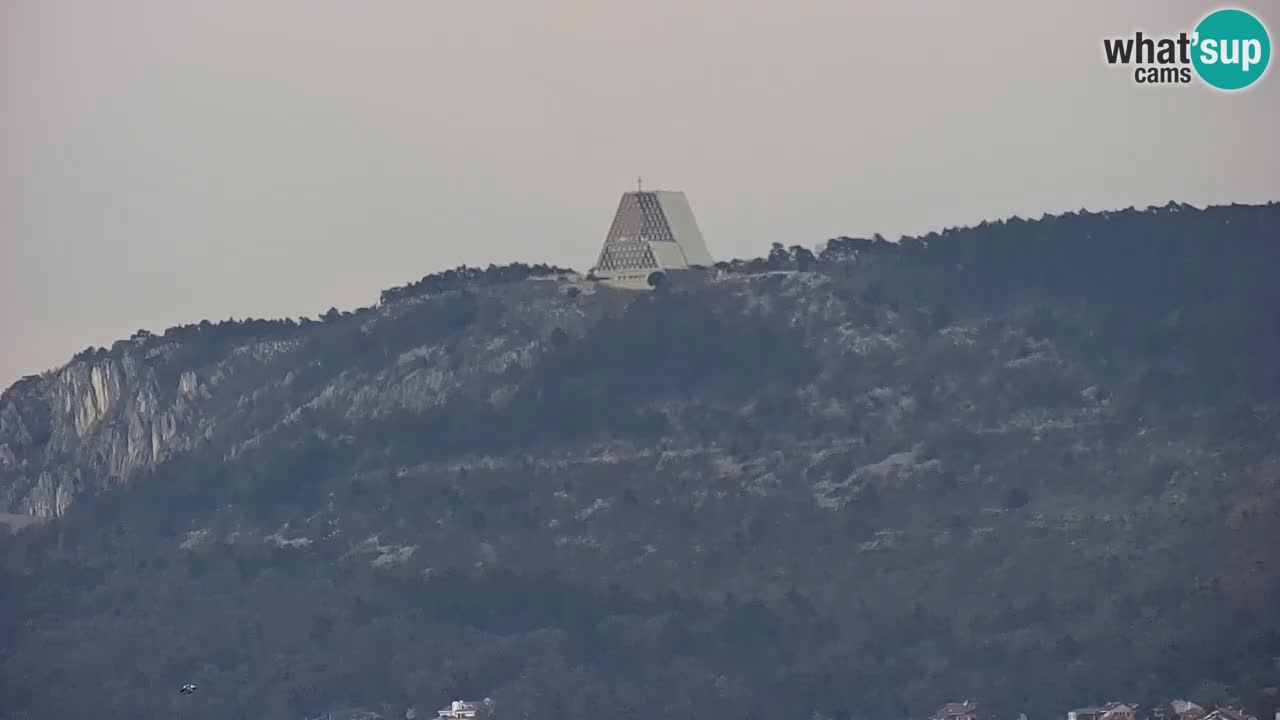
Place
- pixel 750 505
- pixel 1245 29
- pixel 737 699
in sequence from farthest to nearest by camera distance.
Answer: pixel 750 505 → pixel 737 699 → pixel 1245 29

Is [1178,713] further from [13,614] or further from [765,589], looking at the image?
[13,614]

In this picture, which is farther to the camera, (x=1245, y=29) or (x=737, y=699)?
(x=737, y=699)

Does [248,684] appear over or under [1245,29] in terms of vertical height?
under

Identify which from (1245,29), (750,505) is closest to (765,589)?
(750,505)

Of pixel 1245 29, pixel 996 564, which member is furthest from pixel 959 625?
pixel 1245 29

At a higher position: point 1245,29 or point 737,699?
point 1245,29

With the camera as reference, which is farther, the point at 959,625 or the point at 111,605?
the point at 111,605

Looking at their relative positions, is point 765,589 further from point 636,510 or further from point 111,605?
point 111,605

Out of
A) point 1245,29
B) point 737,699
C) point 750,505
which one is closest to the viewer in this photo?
point 1245,29
